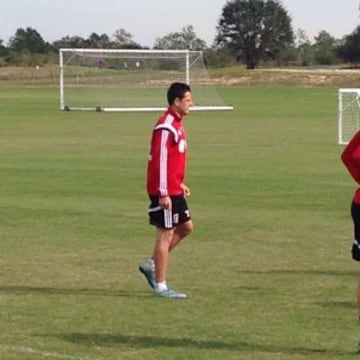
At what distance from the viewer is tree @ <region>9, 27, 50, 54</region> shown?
145 metres

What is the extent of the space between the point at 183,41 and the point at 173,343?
160m

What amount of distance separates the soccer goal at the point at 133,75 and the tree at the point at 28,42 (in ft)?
266

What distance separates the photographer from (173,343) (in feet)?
29.4

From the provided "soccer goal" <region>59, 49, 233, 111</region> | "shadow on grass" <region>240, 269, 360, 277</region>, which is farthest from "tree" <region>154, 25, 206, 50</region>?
"shadow on grass" <region>240, 269, 360, 277</region>

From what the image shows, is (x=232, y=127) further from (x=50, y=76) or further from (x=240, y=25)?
(x=240, y=25)

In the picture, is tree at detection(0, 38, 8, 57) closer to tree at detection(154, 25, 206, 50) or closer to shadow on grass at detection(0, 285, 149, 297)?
tree at detection(154, 25, 206, 50)

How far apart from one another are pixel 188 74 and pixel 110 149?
3038cm

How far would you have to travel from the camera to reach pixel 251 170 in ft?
82.4

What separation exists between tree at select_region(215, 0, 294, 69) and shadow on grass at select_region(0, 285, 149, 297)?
13085cm

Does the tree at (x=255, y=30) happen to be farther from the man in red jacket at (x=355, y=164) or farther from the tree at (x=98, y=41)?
the man in red jacket at (x=355, y=164)

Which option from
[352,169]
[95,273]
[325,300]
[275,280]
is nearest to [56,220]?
[95,273]

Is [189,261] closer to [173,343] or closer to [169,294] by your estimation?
[169,294]

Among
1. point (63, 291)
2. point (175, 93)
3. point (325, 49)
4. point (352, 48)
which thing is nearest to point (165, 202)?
point (175, 93)

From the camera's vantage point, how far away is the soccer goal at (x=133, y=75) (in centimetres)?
6106
